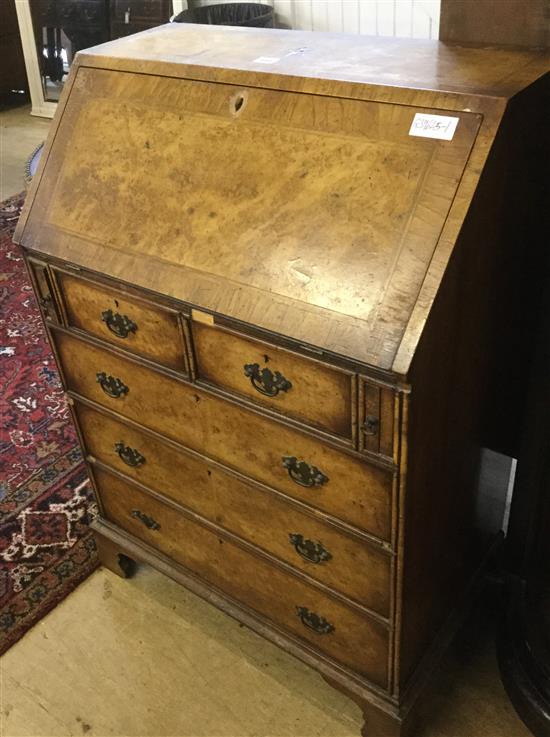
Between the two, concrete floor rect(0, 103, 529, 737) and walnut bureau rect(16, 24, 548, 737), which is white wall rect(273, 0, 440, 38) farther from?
concrete floor rect(0, 103, 529, 737)

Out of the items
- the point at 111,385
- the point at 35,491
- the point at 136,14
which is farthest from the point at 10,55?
the point at 111,385

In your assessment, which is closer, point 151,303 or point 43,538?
point 151,303

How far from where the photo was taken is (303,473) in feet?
4.03

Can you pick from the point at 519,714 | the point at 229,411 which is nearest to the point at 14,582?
the point at 229,411

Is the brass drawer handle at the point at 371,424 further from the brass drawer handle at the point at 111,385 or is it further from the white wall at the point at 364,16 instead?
the white wall at the point at 364,16

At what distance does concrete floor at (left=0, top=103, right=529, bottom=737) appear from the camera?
1540 millimetres

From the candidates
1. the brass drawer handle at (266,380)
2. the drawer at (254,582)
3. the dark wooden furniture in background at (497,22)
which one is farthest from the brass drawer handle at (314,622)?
the dark wooden furniture in background at (497,22)

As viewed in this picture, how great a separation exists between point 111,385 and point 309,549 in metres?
0.50

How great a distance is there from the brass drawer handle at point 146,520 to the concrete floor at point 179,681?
0.85 ft

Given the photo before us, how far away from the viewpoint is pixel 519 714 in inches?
58.8

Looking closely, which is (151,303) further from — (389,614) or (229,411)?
(389,614)

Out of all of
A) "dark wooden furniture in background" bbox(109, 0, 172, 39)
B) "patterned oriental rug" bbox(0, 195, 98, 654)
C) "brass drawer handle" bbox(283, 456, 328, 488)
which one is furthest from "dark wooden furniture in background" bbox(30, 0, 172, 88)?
"brass drawer handle" bbox(283, 456, 328, 488)

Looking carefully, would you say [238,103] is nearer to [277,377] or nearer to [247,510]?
[277,377]

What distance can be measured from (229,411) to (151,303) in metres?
0.22
